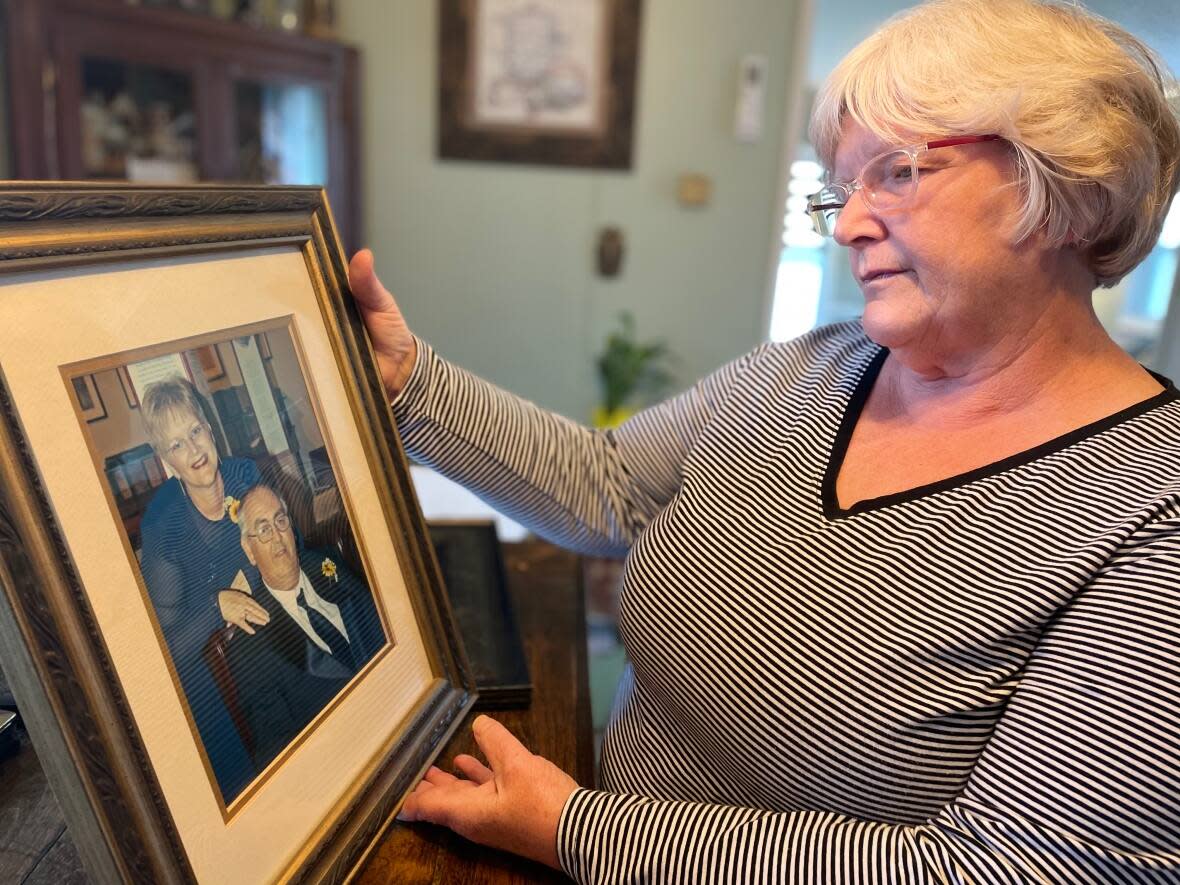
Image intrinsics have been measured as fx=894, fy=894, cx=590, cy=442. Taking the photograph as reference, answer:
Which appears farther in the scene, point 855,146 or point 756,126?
point 756,126

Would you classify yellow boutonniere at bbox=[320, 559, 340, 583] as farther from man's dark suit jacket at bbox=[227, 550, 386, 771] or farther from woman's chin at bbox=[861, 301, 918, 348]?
woman's chin at bbox=[861, 301, 918, 348]

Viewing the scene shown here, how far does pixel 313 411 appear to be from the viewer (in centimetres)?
70

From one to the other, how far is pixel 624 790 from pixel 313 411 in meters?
0.48

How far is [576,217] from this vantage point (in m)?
3.48

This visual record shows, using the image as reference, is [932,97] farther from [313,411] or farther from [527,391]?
[527,391]

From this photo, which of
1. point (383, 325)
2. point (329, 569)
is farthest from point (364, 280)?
point (329, 569)

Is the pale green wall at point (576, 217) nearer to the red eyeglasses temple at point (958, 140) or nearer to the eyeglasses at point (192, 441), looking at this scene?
the red eyeglasses temple at point (958, 140)

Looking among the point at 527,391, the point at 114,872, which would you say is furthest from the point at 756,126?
the point at 114,872

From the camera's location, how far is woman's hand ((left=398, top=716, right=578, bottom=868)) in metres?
0.69

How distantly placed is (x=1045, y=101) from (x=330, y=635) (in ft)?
2.30

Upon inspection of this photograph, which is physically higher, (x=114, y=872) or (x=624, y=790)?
(x=114, y=872)

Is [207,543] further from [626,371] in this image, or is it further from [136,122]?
[626,371]

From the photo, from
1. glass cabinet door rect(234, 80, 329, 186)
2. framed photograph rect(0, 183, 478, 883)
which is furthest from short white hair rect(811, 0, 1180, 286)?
glass cabinet door rect(234, 80, 329, 186)

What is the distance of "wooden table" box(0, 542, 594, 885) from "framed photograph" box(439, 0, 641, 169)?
2.55 m
